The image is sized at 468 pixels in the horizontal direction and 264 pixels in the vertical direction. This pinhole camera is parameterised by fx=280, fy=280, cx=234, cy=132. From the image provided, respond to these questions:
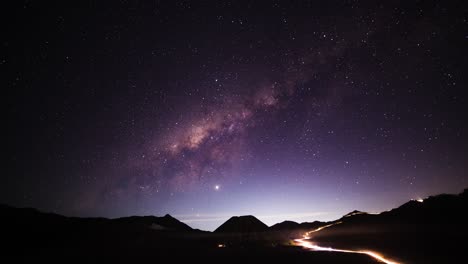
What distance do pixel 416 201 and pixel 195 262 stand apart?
105923 millimetres

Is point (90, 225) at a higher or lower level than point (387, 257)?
higher

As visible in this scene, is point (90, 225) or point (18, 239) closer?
point (18, 239)

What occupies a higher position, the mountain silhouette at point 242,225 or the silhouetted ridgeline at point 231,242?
the mountain silhouette at point 242,225

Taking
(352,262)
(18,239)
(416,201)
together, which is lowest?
(352,262)

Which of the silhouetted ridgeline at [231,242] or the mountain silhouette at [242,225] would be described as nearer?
the silhouetted ridgeline at [231,242]

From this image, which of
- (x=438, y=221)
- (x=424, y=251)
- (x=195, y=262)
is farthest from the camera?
(x=438, y=221)

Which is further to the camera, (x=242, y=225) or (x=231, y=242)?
(x=242, y=225)

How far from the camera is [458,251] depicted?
2497 cm

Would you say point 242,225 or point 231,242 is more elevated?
point 242,225

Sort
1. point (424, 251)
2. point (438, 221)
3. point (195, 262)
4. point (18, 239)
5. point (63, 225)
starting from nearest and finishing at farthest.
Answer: point (195, 262) < point (424, 251) < point (18, 239) < point (63, 225) < point (438, 221)

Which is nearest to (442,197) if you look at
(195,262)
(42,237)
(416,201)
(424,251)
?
(416,201)

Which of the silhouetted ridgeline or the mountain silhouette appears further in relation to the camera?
the mountain silhouette

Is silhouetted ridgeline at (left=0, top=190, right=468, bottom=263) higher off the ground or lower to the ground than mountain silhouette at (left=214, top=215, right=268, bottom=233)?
lower

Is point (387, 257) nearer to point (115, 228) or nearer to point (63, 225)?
point (115, 228)
